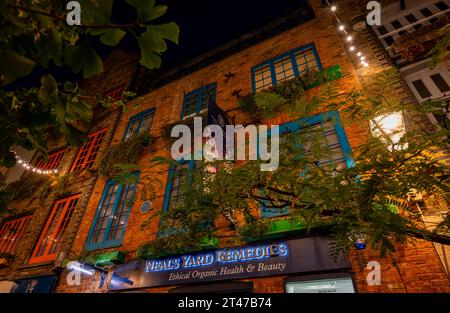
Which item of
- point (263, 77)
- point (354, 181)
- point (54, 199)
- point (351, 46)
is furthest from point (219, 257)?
point (54, 199)

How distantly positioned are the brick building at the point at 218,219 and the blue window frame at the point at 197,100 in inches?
2.1

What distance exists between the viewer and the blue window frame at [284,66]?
8078 millimetres

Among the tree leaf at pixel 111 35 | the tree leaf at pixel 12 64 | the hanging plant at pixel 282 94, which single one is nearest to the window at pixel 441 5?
the hanging plant at pixel 282 94

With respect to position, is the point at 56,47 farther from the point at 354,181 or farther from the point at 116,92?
the point at 116,92

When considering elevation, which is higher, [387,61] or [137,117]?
[137,117]

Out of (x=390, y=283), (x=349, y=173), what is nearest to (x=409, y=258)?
(x=390, y=283)

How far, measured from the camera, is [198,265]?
580 cm

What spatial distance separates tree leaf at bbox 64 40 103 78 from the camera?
4.03 ft

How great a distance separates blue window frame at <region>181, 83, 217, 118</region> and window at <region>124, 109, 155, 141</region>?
180 centimetres

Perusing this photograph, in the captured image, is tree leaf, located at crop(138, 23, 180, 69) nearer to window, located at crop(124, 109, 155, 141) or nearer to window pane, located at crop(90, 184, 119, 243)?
window pane, located at crop(90, 184, 119, 243)

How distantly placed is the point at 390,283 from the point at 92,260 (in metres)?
7.44

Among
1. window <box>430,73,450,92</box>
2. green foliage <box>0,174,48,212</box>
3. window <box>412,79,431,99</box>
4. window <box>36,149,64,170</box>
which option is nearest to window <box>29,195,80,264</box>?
green foliage <box>0,174,48,212</box>

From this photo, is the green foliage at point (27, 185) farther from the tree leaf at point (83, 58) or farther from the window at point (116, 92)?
the tree leaf at point (83, 58)
